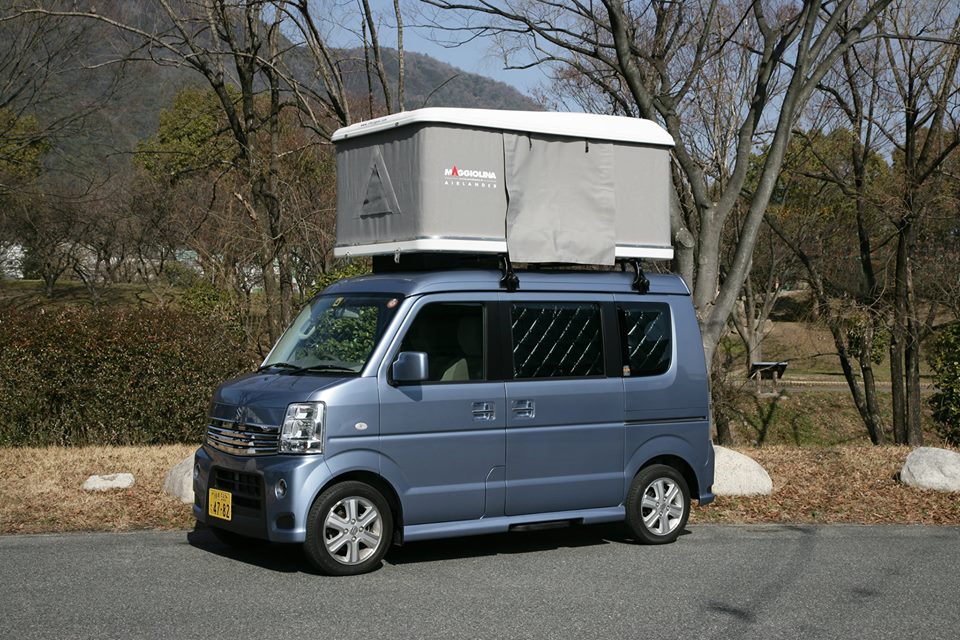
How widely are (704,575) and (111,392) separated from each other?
9343mm

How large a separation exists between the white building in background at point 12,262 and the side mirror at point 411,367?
4357 centimetres

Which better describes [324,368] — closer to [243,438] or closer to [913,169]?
[243,438]

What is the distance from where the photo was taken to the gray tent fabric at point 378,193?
857cm

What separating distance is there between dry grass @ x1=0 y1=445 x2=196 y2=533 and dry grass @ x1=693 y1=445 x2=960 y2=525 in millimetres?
5279

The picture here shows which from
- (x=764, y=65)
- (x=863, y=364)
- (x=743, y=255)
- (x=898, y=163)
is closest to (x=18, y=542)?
(x=743, y=255)

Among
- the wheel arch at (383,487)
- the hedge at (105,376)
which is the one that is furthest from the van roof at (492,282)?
the hedge at (105,376)

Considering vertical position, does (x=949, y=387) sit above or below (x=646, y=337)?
below

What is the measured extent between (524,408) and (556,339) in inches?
26.1

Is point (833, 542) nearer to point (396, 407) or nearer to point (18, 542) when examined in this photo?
point (396, 407)

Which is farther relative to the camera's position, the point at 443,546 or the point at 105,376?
the point at 105,376

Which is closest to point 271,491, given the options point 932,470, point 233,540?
point 233,540

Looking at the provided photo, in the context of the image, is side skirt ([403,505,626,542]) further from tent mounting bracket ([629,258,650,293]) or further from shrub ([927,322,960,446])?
shrub ([927,322,960,446])

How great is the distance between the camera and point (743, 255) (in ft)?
46.4

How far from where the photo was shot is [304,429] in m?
7.42
